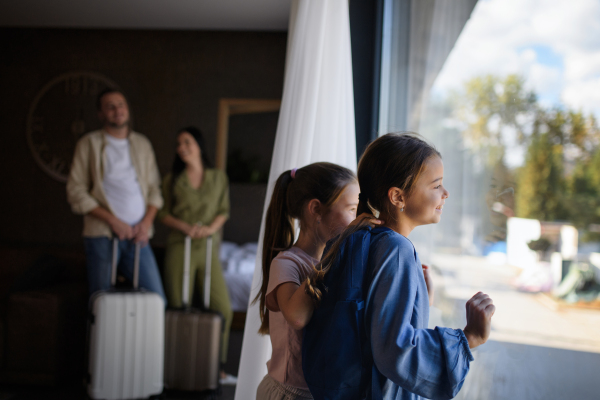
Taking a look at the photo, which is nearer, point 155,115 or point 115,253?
point 115,253

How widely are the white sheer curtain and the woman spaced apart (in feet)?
4.76

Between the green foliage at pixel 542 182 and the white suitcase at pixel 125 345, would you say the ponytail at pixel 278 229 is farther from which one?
the white suitcase at pixel 125 345

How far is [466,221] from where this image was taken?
2.96 ft

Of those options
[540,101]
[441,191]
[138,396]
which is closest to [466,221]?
[441,191]

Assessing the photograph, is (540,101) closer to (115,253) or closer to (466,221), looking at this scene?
(466,221)

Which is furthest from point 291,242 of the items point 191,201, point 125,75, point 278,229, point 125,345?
point 125,75

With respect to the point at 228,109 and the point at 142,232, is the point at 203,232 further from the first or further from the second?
the point at 228,109

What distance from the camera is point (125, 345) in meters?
2.17

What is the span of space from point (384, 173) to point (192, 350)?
1.91 m

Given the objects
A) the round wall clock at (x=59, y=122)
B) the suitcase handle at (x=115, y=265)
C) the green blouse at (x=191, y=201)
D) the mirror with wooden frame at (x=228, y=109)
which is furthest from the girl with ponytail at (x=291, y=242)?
the round wall clock at (x=59, y=122)

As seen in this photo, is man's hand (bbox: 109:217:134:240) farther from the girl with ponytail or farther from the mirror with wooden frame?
the mirror with wooden frame

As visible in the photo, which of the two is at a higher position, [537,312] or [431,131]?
[431,131]

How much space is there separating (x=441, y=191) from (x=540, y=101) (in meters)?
0.20

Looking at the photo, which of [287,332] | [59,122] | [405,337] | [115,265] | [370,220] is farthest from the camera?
[59,122]
